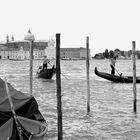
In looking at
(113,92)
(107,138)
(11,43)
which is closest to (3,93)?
(107,138)

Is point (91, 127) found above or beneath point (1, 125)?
beneath

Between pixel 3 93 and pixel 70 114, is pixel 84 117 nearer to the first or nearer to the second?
pixel 70 114

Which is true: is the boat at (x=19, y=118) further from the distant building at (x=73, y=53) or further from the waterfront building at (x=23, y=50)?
the distant building at (x=73, y=53)

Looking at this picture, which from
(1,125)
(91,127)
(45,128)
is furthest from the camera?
(91,127)

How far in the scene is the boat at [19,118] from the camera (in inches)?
252

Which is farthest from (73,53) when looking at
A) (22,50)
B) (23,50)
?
(22,50)

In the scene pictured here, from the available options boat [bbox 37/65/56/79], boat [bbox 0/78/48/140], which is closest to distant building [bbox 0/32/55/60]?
boat [bbox 37/65/56/79]

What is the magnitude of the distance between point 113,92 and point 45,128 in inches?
470

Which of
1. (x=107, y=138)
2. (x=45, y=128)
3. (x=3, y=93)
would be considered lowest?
(x=107, y=138)

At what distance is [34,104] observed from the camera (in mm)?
7621

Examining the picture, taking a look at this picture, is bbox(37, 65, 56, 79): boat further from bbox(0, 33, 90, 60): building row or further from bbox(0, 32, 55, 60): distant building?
bbox(0, 33, 90, 60): building row

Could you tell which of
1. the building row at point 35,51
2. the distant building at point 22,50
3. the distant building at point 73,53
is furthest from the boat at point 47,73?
the distant building at point 73,53

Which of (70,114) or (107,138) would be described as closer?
(107,138)

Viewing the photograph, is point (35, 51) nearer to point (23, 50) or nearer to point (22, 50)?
point (23, 50)
